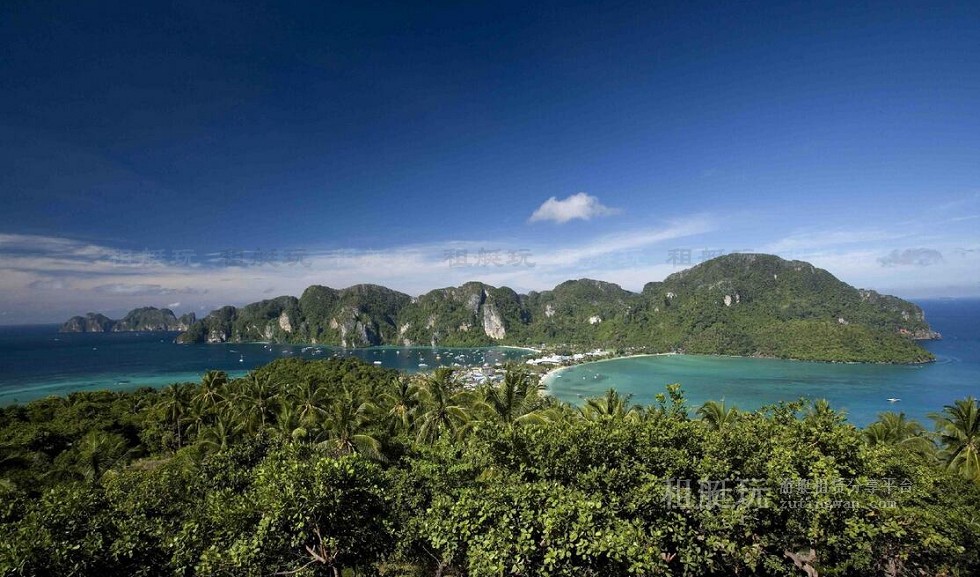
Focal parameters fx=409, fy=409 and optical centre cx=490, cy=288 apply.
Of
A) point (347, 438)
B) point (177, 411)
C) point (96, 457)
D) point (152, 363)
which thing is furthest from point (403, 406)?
point (152, 363)

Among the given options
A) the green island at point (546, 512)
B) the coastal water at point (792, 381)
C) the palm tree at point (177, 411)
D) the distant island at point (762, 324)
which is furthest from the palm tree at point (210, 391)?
the distant island at point (762, 324)

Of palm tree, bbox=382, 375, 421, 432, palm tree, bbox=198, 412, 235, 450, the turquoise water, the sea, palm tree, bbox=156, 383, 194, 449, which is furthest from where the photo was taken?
the turquoise water

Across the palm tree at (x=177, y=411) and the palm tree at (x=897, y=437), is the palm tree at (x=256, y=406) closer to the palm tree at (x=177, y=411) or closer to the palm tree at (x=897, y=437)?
the palm tree at (x=177, y=411)

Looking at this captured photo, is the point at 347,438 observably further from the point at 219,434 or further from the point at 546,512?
the point at 546,512

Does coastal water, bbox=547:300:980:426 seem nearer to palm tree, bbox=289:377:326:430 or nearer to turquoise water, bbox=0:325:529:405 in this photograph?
turquoise water, bbox=0:325:529:405

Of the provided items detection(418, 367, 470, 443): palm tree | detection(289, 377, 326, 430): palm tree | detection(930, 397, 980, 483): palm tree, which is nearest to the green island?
detection(418, 367, 470, 443): palm tree

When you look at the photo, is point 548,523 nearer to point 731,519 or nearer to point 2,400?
point 731,519

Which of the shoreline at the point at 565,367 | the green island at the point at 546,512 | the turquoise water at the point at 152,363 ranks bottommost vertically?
the shoreline at the point at 565,367
